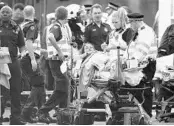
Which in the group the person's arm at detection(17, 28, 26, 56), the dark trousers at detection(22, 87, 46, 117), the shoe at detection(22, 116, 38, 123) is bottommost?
the shoe at detection(22, 116, 38, 123)

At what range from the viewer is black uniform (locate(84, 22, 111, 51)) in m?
16.2

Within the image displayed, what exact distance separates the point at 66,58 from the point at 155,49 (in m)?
2.12

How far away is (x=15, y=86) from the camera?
14.7 m

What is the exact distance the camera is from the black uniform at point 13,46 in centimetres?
1452

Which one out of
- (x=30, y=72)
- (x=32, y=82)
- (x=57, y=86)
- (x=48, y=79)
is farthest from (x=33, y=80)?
(x=48, y=79)

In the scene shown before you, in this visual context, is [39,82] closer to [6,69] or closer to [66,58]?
[66,58]

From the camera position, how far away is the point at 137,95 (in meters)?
14.3

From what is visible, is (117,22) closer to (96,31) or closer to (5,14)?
(96,31)

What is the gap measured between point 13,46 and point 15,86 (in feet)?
2.13

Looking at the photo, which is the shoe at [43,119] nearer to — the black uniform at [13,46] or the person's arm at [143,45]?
the black uniform at [13,46]

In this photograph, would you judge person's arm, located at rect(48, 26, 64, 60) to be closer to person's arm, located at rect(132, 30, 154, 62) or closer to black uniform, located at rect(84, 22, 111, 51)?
black uniform, located at rect(84, 22, 111, 51)

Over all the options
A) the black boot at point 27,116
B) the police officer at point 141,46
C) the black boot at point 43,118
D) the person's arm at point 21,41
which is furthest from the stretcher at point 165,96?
the person's arm at point 21,41

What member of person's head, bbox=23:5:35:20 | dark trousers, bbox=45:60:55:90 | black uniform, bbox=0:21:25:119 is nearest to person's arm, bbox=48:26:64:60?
person's head, bbox=23:5:35:20

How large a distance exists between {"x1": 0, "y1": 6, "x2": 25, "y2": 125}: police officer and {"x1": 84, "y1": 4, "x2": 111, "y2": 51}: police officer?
1841mm
